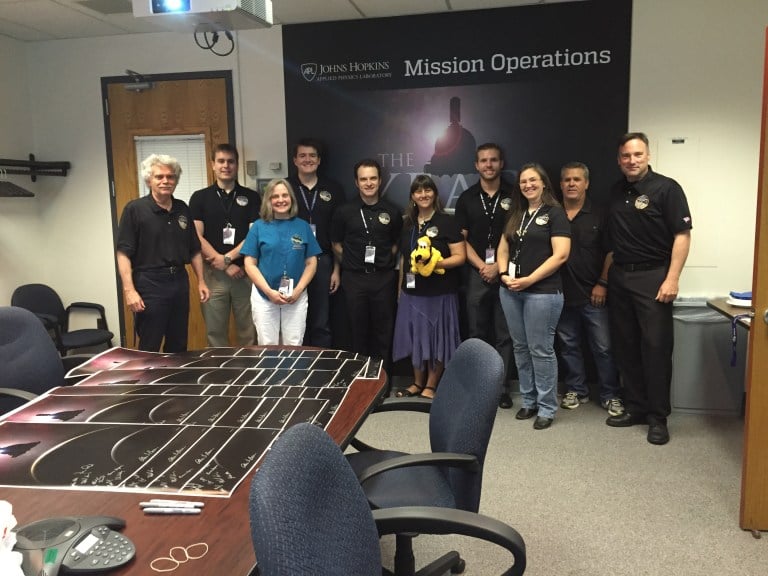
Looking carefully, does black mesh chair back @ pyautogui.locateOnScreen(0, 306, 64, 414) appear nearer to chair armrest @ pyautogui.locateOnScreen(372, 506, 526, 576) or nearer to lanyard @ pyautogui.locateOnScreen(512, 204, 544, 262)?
chair armrest @ pyautogui.locateOnScreen(372, 506, 526, 576)

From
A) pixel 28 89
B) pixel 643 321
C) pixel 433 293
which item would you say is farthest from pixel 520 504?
pixel 28 89

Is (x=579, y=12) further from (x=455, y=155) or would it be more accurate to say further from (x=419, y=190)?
(x=419, y=190)

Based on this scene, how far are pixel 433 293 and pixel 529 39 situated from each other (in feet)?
6.17

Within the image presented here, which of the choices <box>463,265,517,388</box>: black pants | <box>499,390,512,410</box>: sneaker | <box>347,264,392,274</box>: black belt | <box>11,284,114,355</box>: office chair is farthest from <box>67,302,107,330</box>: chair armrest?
<box>499,390,512,410</box>: sneaker

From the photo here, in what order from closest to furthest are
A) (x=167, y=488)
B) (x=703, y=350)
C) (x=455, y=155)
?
Result: (x=167, y=488) → (x=703, y=350) → (x=455, y=155)

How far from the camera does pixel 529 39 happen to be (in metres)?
4.20

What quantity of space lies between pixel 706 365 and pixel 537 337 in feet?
3.82

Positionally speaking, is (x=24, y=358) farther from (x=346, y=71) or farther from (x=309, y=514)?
(x=346, y=71)

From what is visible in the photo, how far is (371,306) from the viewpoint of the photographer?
4.27m

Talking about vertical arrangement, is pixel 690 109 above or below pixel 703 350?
above

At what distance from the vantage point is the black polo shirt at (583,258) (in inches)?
151

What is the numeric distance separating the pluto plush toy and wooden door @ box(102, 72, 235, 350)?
1.80m

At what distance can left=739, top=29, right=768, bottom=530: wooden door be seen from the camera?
2270mm

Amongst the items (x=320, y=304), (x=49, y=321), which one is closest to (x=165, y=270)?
(x=320, y=304)
